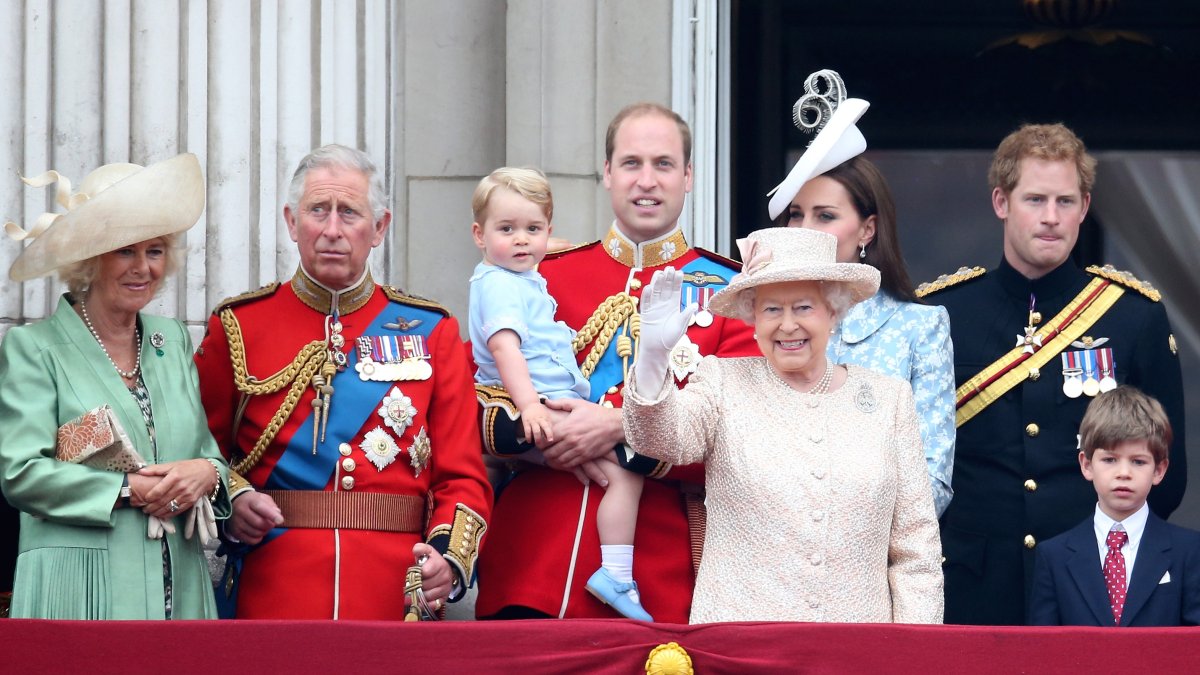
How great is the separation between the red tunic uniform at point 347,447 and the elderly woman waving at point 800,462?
614mm

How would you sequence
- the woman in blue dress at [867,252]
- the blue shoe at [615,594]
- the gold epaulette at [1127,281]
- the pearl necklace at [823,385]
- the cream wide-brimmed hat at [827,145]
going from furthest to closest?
the gold epaulette at [1127,281] → the cream wide-brimmed hat at [827,145] → the woman in blue dress at [867,252] → the blue shoe at [615,594] → the pearl necklace at [823,385]

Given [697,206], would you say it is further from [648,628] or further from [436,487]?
[648,628]

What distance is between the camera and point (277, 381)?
4.73 metres

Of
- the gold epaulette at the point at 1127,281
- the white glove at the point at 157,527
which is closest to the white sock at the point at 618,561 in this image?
the white glove at the point at 157,527

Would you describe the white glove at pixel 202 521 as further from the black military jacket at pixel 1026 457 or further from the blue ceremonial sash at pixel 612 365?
the black military jacket at pixel 1026 457

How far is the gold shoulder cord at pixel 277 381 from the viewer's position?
4.70m

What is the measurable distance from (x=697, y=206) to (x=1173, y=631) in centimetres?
279

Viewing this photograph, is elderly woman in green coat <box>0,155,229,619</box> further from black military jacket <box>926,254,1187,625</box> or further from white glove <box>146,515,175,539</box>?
black military jacket <box>926,254,1187,625</box>

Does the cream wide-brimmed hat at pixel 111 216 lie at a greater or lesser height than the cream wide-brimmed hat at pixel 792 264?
greater

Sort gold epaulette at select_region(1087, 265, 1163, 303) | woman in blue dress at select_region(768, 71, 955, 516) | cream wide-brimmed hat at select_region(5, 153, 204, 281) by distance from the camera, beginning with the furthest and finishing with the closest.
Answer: gold epaulette at select_region(1087, 265, 1163, 303)
woman in blue dress at select_region(768, 71, 955, 516)
cream wide-brimmed hat at select_region(5, 153, 204, 281)

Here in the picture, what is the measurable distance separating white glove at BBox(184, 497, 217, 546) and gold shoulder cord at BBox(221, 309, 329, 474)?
0.25m

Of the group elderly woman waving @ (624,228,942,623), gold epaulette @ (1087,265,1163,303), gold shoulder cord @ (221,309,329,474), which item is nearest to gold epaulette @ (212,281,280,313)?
gold shoulder cord @ (221,309,329,474)

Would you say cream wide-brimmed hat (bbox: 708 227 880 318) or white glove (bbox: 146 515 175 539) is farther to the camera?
white glove (bbox: 146 515 175 539)

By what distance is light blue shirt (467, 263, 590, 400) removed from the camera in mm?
4812
